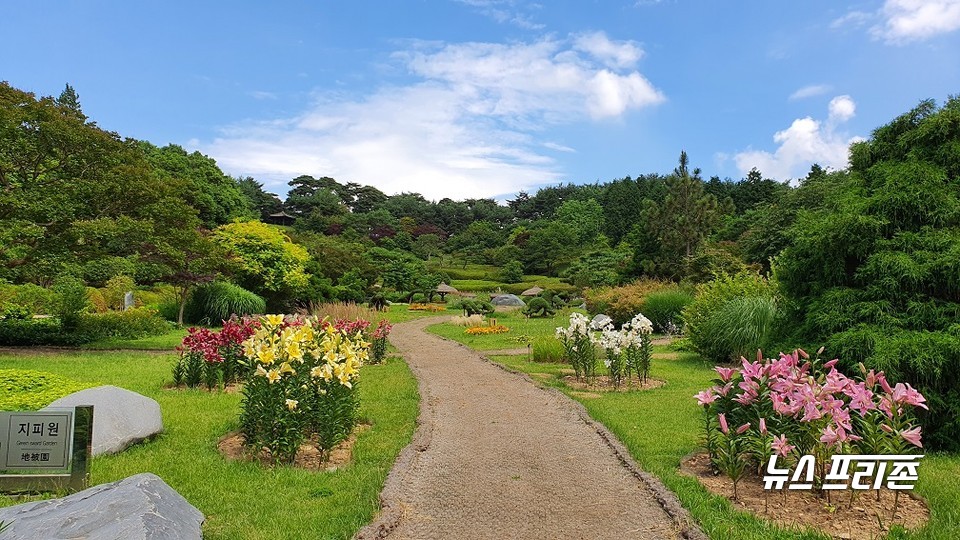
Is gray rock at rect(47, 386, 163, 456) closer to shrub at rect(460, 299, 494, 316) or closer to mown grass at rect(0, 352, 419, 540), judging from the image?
mown grass at rect(0, 352, 419, 540)

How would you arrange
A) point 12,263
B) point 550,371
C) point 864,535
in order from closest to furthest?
point 864,535
point 550,371
point 12,263

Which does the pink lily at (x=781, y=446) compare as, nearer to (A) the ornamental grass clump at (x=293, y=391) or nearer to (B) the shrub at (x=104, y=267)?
(A) the ornamental grass clump at (x=293, y=391)

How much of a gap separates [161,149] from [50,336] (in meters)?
29.0

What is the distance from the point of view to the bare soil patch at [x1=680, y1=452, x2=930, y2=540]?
12.1ft

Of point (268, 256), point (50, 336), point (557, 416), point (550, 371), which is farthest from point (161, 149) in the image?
point (557, 416)

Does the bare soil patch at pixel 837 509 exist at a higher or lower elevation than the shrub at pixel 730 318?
lower

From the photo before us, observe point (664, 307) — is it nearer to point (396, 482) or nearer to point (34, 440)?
point (396, 482)

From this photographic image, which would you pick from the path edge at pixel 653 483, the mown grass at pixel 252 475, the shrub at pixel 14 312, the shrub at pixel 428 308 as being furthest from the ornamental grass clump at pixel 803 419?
the shrub at pixel 428 308

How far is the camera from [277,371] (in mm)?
5027

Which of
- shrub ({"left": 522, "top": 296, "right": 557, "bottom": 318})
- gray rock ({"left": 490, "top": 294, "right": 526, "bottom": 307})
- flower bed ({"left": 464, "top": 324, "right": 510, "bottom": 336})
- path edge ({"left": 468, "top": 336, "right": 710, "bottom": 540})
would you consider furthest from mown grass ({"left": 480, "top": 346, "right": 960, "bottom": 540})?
gray rock ({"left": 490, "top": 294, "right": 526, "bottom": 307})

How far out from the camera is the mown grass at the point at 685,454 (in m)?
3.65

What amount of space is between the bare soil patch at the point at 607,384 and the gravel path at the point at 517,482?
1227 mm

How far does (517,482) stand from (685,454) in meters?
1.73

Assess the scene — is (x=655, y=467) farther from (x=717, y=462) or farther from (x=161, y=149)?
(x=161, y=149)
